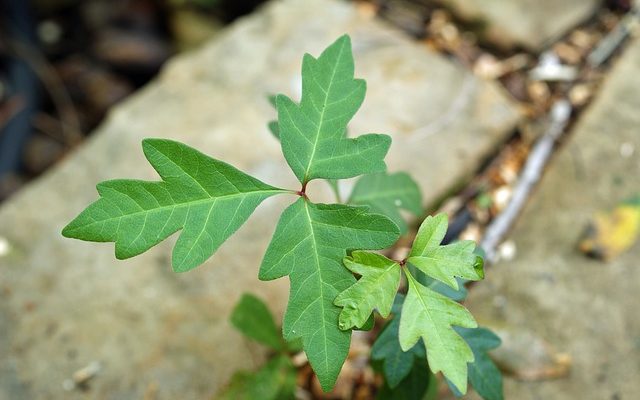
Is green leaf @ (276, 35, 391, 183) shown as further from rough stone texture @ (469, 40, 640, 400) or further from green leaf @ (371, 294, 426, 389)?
rough stone texture @ (469, 40, 640, 400)

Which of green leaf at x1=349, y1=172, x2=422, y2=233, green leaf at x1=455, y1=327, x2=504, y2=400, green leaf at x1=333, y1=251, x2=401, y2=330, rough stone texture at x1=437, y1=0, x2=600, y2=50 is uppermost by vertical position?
green leaf at x1=333, y1=251, x2=401, y2=330

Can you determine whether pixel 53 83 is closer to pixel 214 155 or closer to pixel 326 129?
pixel 214 155

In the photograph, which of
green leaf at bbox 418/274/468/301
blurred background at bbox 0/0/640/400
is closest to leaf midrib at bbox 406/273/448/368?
green leaf at bbox 418/274/468/301

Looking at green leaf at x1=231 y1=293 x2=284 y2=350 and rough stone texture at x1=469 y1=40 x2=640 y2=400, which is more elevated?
green leaf at x1=231 y1=293 x2=284 y2=350

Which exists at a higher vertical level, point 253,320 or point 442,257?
point 442,257

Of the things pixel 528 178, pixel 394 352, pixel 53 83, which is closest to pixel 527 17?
pixel 528 178

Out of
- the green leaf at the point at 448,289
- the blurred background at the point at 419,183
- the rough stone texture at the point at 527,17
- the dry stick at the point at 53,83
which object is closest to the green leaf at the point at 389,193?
the green leaf at the point at 448,289

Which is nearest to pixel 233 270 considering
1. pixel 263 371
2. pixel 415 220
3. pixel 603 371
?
pixel 263 371
